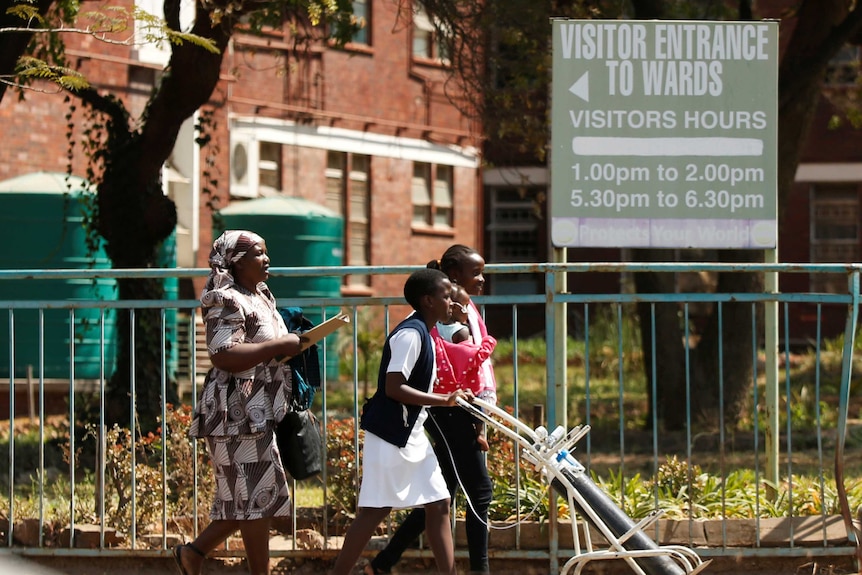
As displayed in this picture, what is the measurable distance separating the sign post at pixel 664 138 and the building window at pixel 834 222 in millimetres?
20875

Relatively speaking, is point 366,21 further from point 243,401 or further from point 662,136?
point 243,401

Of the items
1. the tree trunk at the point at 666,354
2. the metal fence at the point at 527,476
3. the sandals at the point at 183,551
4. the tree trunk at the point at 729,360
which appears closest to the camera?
the sandals at the point at 183,551

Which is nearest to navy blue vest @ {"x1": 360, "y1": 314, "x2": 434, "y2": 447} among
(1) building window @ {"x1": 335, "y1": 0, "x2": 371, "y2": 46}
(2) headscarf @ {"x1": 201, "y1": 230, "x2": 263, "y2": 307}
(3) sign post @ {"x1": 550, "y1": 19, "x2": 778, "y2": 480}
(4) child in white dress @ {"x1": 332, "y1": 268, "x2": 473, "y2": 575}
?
(4) child in white dress @ {"x1": 332, "y1": 268, "x2": 473, "y2": 575}

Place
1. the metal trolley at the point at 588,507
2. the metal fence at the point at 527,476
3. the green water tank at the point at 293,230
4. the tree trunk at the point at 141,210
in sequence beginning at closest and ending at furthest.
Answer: the metal trolley at the point at 588,507 < the metal fence at the point at 527,476 < the tree trunk at the point at 141,210 < the green water tank at the point at 293,230

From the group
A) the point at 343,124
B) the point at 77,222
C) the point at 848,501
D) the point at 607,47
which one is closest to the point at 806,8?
the point at 607,47

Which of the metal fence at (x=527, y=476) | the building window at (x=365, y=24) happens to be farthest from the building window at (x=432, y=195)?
the metal fence at (x=527, y=476)

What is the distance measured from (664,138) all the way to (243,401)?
3.05 metres

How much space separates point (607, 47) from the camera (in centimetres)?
772

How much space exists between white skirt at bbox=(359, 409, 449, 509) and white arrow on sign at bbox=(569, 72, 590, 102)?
254 centimetres

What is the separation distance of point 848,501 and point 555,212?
222 cm

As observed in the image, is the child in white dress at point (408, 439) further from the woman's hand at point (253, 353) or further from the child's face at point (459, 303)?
the woman's hand at point (253, 353)

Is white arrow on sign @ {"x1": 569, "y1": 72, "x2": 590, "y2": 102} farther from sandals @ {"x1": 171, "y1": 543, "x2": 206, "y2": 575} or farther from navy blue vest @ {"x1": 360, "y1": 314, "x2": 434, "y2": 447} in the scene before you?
sandals @ {"x1": 171, "y1": 543, "x2": 206, "y2": 575}

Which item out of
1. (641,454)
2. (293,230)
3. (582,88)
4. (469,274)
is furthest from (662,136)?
(293,230)

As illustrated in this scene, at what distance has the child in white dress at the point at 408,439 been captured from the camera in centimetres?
590
